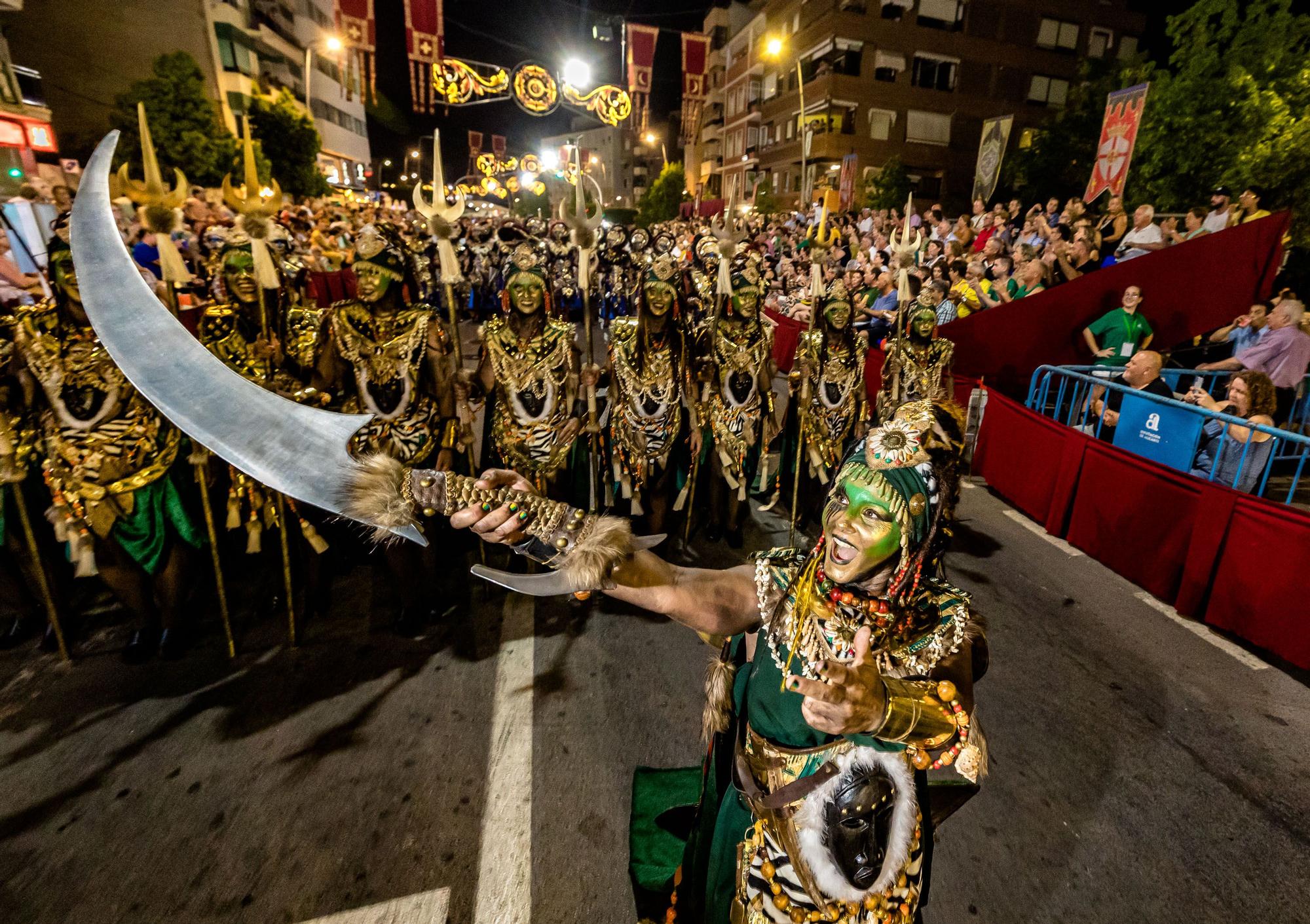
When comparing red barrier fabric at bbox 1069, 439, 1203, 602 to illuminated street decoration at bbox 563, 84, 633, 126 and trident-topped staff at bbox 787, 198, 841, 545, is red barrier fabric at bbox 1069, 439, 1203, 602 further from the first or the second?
Result: illuminated street decoration at bbox 563, 84, 633, 126

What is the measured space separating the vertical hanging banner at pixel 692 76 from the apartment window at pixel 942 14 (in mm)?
20489

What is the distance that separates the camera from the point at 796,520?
21.5 feet

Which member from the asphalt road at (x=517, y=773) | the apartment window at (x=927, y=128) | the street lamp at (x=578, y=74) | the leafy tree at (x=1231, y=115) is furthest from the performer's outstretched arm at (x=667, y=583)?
the apartment window at (x=927, y=128)

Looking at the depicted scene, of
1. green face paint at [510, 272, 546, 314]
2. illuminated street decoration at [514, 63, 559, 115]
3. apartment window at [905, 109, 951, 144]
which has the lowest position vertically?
green face paint at [510, 272, 546, 314]

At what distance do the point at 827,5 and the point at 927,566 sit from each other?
43392mm

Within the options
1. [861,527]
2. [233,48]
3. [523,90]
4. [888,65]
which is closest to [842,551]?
[861,527]

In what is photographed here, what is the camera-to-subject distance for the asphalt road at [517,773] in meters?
2.82

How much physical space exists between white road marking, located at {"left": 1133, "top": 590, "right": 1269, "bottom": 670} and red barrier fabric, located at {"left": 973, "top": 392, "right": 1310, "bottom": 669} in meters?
0.07

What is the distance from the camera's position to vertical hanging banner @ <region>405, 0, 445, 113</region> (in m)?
17.5

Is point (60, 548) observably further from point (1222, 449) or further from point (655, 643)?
point (1222, 449)

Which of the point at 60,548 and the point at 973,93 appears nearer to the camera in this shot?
the point at 60,548

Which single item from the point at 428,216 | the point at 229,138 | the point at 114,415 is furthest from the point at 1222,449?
the point at 229,138

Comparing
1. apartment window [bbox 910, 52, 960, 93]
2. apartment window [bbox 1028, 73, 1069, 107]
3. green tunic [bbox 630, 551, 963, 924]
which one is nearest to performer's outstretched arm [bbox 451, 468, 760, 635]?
green tunic [bbox 630, 551, 963, 924]

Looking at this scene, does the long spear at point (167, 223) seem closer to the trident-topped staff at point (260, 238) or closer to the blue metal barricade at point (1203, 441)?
the trident-topped staff at point (260, 238)
